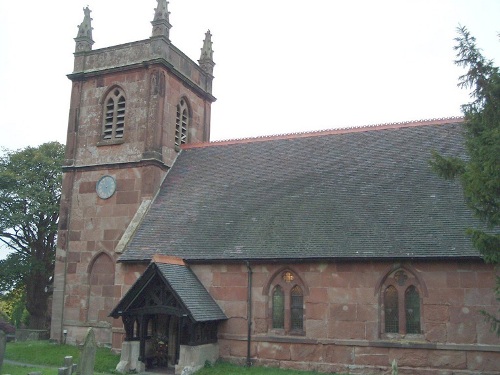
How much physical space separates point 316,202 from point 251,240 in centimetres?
283

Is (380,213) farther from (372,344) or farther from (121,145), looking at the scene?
(121,145)

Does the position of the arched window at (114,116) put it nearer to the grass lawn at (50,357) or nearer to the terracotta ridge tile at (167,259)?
the terracotta ridge tile at (167,259)

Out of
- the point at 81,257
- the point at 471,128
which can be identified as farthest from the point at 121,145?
the point at 471,128

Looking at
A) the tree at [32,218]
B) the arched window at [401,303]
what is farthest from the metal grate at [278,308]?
the tree at [32,218]

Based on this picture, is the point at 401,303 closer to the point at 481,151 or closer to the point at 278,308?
the point at 278,308

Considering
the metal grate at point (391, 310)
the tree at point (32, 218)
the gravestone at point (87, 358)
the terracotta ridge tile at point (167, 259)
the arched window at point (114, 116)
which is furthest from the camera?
the tree at point (32, 218)

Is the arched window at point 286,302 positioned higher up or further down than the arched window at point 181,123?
further down

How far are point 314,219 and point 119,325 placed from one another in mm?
8653

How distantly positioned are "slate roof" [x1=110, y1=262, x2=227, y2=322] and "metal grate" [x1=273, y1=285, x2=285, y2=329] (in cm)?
175

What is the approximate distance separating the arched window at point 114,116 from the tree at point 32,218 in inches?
431

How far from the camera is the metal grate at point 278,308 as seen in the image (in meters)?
19.0

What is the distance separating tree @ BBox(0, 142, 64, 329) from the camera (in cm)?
3409

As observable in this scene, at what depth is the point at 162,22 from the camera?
2547 cm

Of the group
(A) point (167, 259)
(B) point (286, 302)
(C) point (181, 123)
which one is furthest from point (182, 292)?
(C) point (181, 123)
